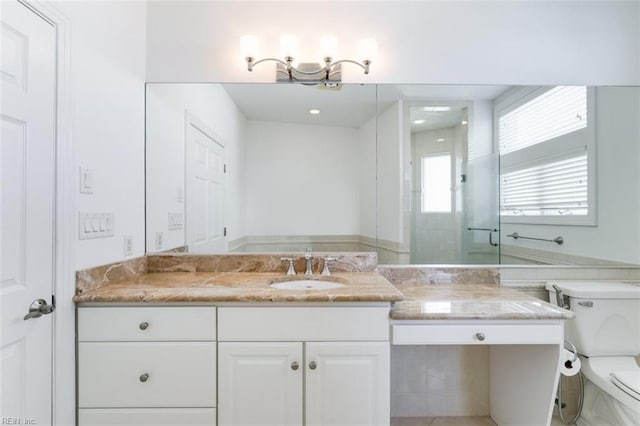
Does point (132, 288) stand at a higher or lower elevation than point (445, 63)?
lower

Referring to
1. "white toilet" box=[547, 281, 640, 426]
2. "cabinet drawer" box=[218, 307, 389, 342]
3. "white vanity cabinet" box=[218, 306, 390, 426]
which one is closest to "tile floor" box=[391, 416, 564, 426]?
"white toilet" box=[547, 281, 640, 426]

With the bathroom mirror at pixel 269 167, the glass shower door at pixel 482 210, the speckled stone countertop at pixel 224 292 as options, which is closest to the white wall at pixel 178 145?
the bathroom mirror at pixel 269 167

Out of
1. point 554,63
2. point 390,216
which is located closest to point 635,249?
point 554,63

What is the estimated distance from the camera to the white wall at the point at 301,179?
192 centimetres

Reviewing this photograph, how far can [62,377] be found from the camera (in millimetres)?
1262

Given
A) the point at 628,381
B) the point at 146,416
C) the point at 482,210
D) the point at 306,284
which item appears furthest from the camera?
the point at 482,210

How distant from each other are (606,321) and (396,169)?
4.49ft

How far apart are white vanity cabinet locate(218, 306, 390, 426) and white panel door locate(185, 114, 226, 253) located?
0.68 meters

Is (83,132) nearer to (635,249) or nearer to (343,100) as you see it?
(343,100)

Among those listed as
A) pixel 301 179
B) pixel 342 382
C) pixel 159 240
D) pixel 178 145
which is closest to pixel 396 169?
pixel 301 179

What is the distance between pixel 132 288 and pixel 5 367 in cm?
46

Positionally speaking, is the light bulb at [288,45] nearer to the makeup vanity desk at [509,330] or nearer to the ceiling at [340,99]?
the ceiling at [340,99]

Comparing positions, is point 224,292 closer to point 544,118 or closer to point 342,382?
point 342,382

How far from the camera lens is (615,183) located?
6.09 feet
